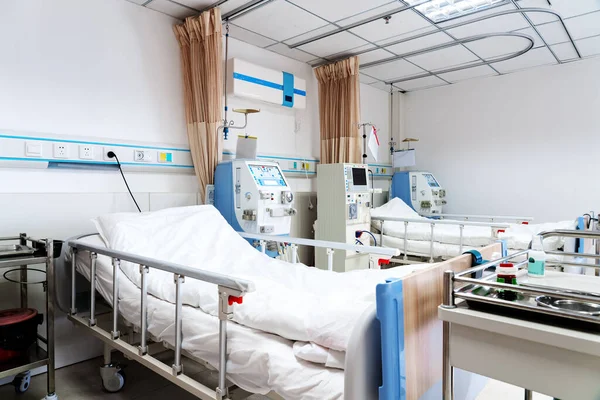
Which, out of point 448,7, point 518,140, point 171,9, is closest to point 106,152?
point 171,9

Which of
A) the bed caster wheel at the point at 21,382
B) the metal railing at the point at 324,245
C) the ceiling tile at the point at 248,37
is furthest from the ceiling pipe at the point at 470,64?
the bed caster wheel at the point at 21,382

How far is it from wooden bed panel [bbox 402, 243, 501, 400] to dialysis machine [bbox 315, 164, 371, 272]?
2643 mm

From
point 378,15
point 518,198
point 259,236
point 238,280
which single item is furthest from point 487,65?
point 238,280

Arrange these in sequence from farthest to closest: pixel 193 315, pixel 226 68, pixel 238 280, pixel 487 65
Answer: pixel 487 65 → pixel 226 68 → pixel 193 315 → pixel 238 280

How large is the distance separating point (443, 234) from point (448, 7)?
7.10ft

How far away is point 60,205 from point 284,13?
231cm

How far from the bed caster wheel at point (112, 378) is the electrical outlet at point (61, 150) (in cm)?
140

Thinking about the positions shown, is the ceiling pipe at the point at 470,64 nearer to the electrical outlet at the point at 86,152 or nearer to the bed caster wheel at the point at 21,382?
the electrical outlet at the point at 86,152

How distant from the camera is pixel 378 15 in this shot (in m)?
3.41

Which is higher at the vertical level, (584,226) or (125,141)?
(125,141)

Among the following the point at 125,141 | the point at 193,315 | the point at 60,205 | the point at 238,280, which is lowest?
the point at 193,315

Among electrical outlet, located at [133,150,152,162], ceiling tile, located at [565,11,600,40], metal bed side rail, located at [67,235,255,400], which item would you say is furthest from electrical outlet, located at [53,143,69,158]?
ceiling tile, located at [565,11,600,40]

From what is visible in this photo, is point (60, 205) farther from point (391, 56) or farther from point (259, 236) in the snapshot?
point (391, 56)

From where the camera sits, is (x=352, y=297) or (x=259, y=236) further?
(x=259, y=236)
